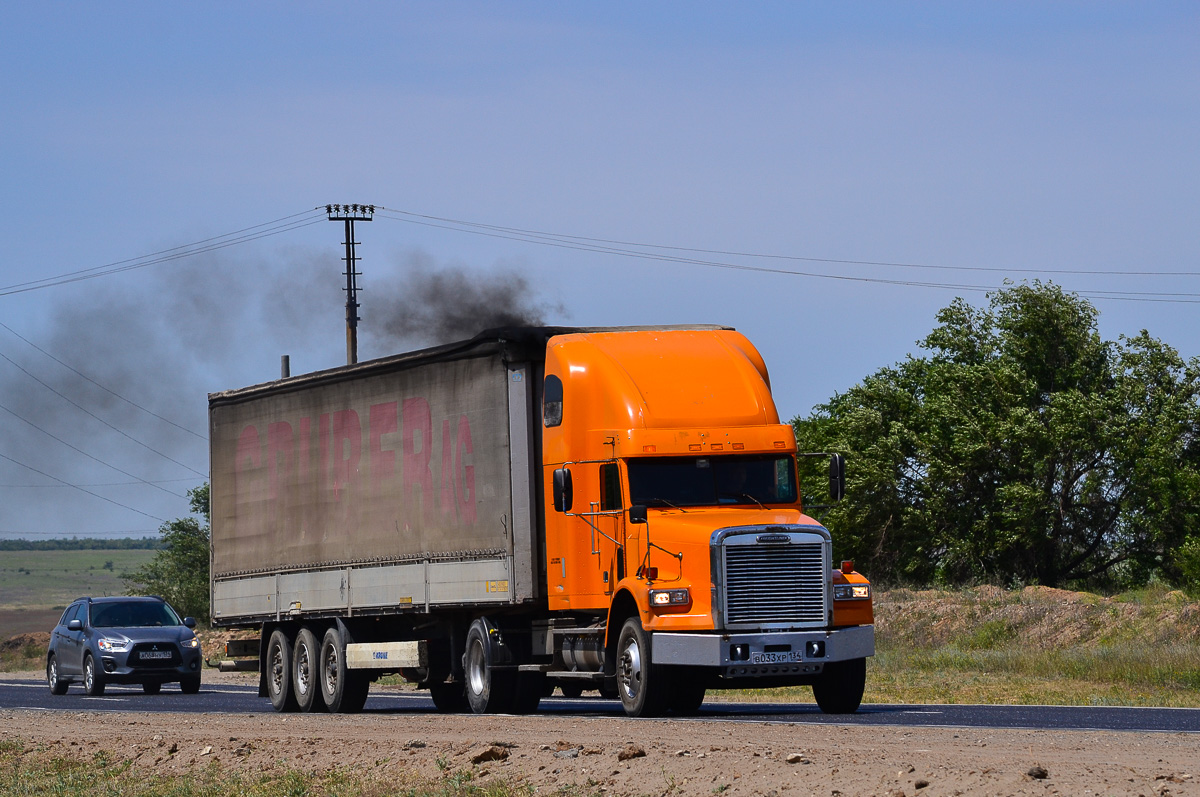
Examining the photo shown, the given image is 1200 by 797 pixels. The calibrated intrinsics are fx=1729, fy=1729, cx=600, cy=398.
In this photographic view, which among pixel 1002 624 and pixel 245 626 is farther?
pixel 1002 624

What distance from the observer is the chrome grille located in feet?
59.5

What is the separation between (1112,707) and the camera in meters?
20.7

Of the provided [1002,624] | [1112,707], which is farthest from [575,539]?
[1002,624]

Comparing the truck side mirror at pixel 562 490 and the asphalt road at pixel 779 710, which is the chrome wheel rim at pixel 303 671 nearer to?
the asphalt road at pixel 779 710

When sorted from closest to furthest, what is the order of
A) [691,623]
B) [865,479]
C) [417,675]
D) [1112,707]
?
[691,623] < [1112,707] < [417,675] < [865,479]

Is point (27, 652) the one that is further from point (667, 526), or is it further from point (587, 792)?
point (587, 792)

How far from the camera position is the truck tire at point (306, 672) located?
78.5 feet

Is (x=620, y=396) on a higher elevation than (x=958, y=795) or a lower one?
higher

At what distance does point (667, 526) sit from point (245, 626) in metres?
9.74

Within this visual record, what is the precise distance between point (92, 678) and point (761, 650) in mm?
17876

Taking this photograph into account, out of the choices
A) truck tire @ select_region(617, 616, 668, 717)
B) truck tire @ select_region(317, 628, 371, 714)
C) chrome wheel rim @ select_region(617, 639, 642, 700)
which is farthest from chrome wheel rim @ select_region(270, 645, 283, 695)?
chrome wheel rim @ select_region(617, 639, 642, 700)

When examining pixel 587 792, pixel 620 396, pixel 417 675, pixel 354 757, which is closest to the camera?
pixel 587 792

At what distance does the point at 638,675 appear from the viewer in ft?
60.5

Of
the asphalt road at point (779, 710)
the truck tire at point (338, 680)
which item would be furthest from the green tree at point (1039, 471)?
the truck tire at point (338, 680)
